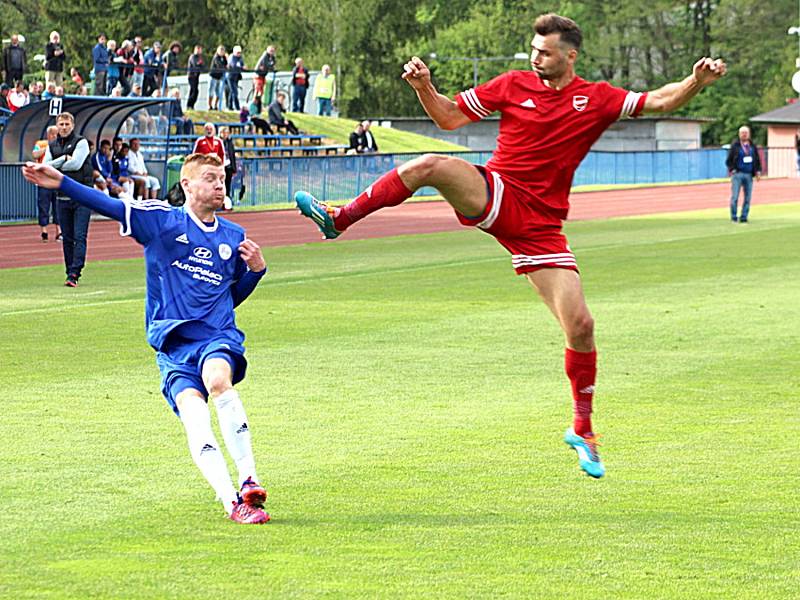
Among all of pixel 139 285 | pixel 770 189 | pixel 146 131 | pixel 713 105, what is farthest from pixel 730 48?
pixel 139 285

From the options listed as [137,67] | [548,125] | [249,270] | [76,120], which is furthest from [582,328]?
[137,67]

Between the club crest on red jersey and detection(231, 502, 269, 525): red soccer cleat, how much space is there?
116 inches

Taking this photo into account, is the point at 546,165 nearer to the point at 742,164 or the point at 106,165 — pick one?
the point at 106,165

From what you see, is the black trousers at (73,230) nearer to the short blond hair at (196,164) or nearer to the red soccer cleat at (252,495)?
the short blond hair at (196,164)

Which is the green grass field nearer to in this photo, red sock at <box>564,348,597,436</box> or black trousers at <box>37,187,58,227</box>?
red sock at <box>564,348,597,436</box>

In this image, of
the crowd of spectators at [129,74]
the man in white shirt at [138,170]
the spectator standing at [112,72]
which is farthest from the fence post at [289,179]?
the man in white shirt at [138,170]

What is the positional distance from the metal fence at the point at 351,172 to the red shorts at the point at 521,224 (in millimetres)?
25035

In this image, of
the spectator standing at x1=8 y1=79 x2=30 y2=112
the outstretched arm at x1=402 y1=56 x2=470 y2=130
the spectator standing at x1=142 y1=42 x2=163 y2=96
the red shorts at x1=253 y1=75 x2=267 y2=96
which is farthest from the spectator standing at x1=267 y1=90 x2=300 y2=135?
the outstretched arm at x1=402 y1=56 x2=470 y2=130

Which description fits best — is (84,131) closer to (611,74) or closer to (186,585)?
(186,585)

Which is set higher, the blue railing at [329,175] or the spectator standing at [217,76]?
the spectator standing at [217,76]

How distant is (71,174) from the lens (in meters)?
19.5

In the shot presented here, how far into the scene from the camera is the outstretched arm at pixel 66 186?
22.9ft

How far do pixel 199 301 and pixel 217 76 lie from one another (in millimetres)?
44596

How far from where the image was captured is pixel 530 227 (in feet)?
28.0
